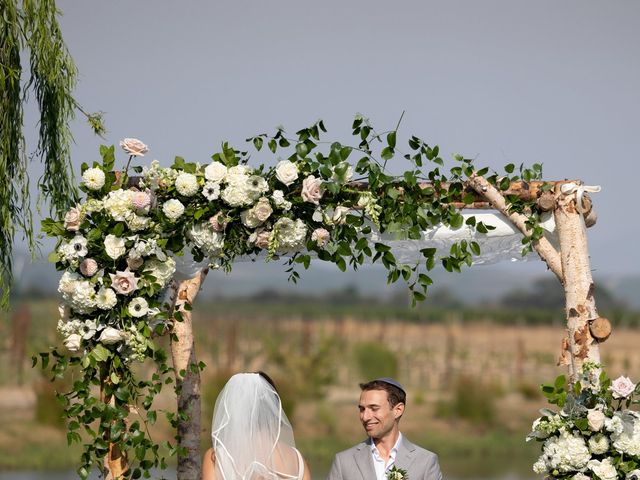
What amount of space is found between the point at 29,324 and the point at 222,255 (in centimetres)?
3180

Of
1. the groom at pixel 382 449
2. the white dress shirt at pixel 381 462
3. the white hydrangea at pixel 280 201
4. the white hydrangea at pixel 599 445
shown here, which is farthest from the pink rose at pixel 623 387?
the white hydrangea at pixel 280 201

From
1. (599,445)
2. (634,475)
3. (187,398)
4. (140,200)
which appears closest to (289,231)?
(140,200)

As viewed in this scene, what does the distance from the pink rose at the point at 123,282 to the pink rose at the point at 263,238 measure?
0.72 metres

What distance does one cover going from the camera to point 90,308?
5.84 metres

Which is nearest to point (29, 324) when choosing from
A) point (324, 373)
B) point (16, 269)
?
point (324, 373)

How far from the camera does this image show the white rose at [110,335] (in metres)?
5.78

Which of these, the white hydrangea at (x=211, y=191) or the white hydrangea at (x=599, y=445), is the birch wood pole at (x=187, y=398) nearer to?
the white hydrangea at (x=211, y=191)

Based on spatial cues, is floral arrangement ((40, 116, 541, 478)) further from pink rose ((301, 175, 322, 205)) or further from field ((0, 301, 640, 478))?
field ((0, 301, 640, 478))

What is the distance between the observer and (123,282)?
19.1 feet

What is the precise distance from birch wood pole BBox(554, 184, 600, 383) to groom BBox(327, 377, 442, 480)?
1189 millimetres

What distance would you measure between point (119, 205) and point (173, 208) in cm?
29

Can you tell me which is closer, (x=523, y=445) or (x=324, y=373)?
(x=523, y=445)

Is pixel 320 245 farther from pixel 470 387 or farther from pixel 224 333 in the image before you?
pixel 224 333

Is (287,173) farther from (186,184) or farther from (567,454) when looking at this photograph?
(567,454)
